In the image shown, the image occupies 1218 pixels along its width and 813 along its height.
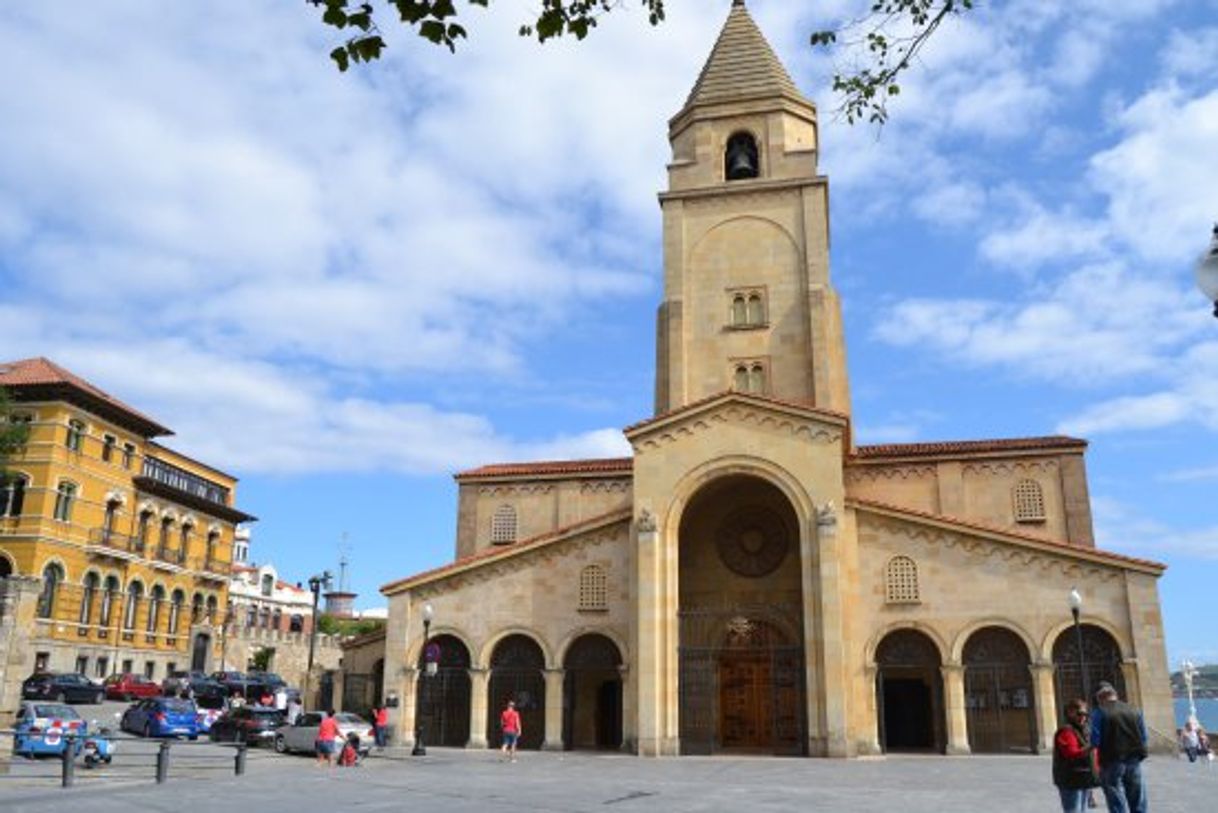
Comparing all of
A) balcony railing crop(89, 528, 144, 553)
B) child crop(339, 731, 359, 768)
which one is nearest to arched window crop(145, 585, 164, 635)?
balcony railing crop(89, 528, 144, 553)

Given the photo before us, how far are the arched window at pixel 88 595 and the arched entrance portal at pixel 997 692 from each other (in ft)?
139

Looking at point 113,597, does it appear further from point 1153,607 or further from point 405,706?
point 1153,607

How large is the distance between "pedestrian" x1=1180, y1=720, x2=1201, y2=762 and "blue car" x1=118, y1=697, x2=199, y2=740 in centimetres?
2963

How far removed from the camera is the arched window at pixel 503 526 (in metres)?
38.1

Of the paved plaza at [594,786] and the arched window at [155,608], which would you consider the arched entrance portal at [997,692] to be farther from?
the arched window at [155,608]

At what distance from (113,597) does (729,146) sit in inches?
1549

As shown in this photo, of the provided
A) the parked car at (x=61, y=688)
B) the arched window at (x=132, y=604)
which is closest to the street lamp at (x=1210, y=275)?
the parked car at (x=61, y=688)

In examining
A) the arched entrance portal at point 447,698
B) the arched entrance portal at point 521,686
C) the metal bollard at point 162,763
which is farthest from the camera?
the arched entrance portal at point 447,698

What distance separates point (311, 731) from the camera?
2834 cm

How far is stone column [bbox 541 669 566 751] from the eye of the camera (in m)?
29.8

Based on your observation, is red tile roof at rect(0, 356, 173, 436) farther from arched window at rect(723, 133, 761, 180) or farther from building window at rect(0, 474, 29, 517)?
arched window at rect(723, 133, 761, 180)

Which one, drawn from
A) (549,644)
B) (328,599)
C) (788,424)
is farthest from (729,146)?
(328,599)

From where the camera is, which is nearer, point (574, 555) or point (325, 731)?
point (325, 731)

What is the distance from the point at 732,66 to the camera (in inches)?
1582
